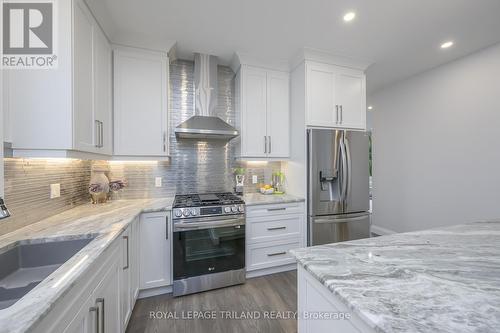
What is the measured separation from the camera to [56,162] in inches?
67.1

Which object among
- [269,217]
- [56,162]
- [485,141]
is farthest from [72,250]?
[485,141]

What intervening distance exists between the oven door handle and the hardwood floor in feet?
2.31

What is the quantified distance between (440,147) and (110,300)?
4.04 meters

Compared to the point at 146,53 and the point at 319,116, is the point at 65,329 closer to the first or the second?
the point at 146,53

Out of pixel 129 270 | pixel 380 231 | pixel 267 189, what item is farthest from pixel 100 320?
pixel 380 231

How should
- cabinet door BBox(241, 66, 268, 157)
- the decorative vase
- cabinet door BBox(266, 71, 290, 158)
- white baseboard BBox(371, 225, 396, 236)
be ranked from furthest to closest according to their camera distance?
white baseboard BBox(371, 225, 396, 236) → cabinet door BBox(266, 71, 290, 158) → cabinet door BBox(241, 66, 268, 157) → the decorative vase

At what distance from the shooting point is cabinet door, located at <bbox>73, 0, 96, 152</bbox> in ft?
4.63

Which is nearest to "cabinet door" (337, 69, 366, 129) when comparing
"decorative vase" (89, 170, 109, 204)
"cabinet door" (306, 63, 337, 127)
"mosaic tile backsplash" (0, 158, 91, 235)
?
"cabinet door" (306, 63, 337, 127)

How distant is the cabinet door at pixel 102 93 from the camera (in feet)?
5.78

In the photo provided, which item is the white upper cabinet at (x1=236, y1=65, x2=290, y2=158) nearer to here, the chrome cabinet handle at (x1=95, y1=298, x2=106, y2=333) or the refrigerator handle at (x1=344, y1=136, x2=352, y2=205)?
the refrigerator handle at (x1=344, y1=136, x2=352, y2=205)

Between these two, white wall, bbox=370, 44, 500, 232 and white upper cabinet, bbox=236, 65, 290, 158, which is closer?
white wall, bbox=370, 44, 500, 232

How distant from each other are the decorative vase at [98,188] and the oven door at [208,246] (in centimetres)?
90

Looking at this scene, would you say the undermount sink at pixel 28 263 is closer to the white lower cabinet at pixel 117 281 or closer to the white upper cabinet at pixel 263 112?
the white lower cabinet at pixel 117 281

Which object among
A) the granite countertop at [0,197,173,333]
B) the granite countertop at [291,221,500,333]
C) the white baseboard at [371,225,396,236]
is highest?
the granite countertop at [0,197,173,333]
